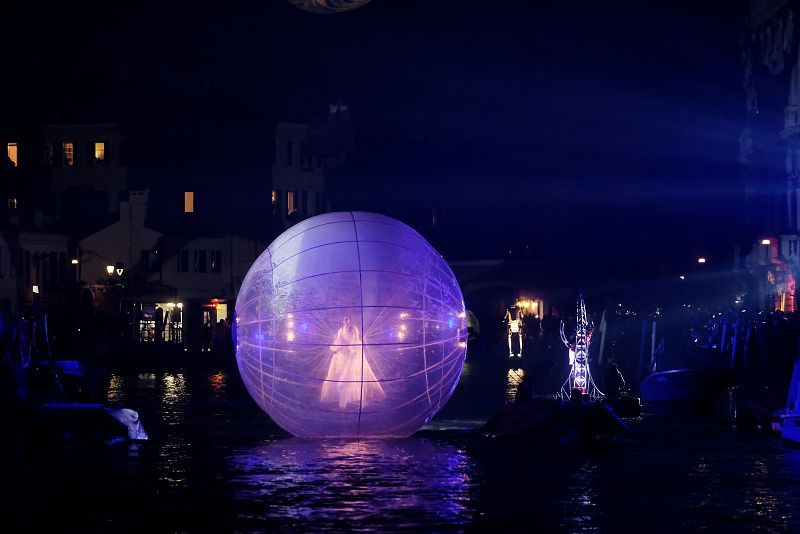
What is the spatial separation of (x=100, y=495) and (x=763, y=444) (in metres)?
12.2

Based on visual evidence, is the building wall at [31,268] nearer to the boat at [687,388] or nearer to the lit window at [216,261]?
the lit window at [216,261]

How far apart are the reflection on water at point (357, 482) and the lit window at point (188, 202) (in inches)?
2838

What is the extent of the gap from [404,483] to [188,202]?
78.7 meters

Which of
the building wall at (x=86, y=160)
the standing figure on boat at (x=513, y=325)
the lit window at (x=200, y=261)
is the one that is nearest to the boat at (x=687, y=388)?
the standing figure on boat at (x=513, y=325)

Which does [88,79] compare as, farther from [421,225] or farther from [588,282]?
[588,282]

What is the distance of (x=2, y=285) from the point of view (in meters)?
87.0

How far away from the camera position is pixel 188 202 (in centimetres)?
9669

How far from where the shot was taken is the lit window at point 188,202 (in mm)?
96500

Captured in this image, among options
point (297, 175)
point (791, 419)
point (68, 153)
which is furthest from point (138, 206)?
point (791, 419)

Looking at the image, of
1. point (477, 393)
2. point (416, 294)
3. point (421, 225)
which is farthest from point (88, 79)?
point (416, 294)

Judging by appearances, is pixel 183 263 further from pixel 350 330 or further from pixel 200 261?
pixel 350 330

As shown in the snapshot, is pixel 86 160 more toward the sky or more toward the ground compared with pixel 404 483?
more toward the sky

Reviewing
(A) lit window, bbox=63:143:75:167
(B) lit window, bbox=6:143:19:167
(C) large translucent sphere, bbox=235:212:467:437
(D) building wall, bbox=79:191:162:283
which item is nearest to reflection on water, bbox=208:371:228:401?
(C) large translucent sphere, bbox=235:212:467:437

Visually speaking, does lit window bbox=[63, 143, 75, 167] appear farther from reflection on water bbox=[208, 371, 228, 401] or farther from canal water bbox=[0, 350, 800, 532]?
canal water bbox=[0, 350, 800, 532]
